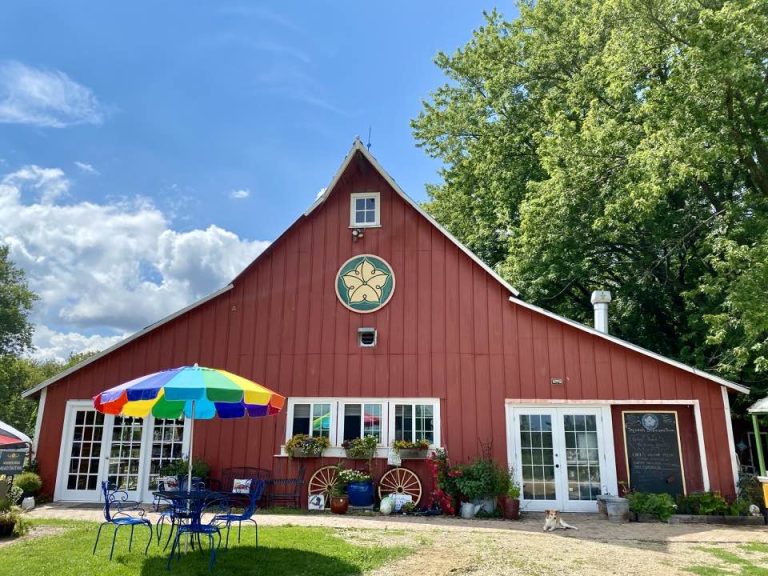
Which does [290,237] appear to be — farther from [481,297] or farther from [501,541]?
[501,541]

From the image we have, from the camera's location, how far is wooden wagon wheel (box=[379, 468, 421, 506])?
10.9 metres

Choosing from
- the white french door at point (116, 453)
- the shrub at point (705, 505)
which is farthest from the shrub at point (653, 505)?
the white french door at point (116, 453)

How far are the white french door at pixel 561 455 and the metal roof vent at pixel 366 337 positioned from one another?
10.2 feet

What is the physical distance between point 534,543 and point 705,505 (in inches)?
181

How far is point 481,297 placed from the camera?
12.0m

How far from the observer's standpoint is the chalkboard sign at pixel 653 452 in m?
10.9

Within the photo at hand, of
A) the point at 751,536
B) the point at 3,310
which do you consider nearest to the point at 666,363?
the point at 751,536

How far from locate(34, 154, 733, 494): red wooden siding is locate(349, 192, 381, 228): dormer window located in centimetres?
18

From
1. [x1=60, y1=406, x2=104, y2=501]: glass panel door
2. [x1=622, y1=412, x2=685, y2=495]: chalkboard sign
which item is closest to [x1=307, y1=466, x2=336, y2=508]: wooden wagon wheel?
[x1=60, y1=406, x2=104, y2=501]: glass panel door

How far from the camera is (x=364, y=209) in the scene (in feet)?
41.8

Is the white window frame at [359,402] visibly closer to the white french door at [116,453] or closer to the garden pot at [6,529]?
the white french door at [116,453]

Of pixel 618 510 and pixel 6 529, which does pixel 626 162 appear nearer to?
pixel 618 510

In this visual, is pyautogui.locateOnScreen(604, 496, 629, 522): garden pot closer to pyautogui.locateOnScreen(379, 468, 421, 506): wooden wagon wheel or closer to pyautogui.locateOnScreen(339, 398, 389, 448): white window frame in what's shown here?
pyautogui.locateOnScreen(379, 468, 421, 506): wooden wagon wheel

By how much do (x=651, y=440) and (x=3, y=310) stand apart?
3825 centimetres
